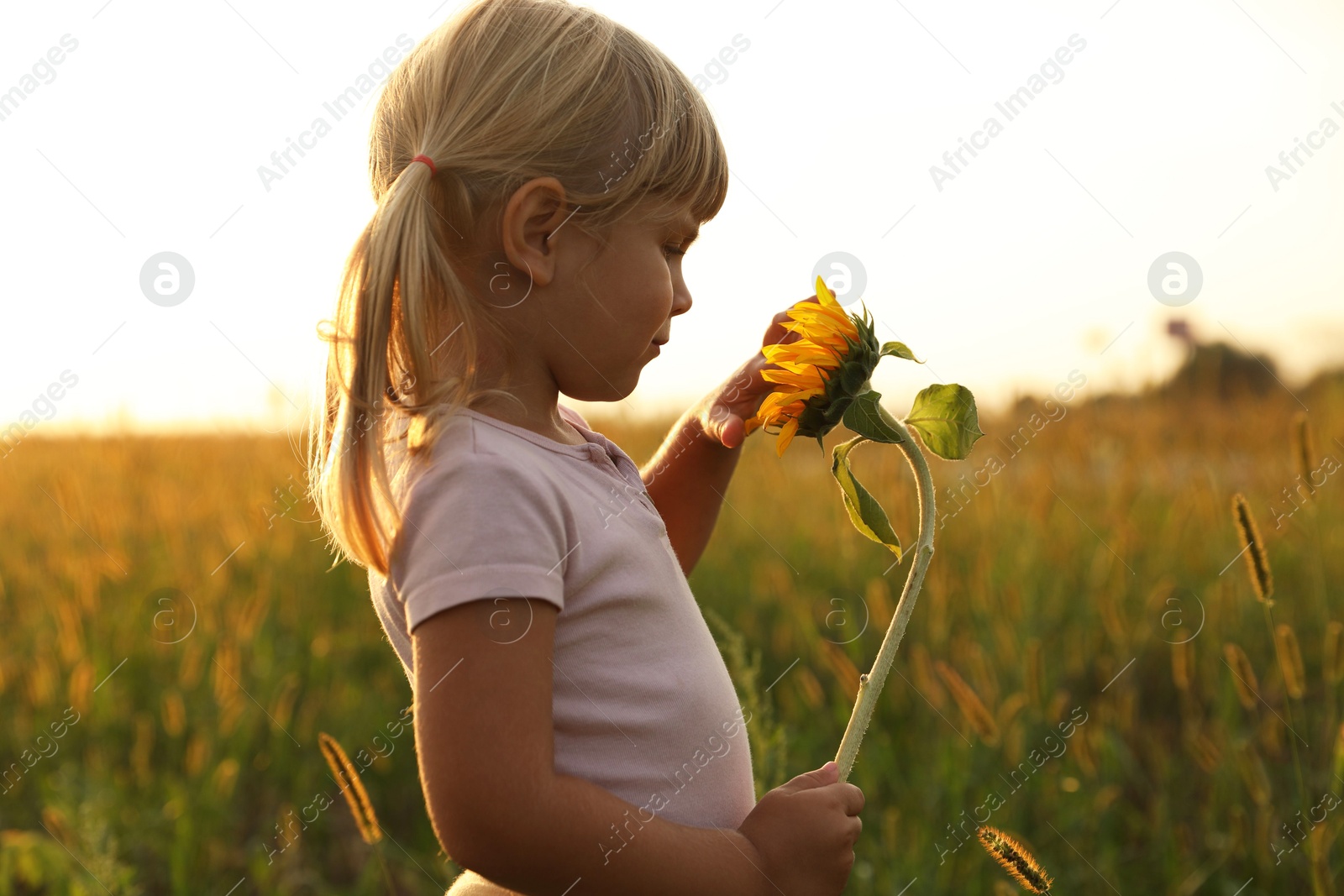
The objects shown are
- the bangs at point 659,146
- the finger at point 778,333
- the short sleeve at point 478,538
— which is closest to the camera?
the short sleeve at point 478,538

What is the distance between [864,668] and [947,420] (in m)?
1.64

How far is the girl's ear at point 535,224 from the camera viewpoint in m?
1.05

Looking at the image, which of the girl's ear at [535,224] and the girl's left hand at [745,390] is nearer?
the girl's ear at [535,224]

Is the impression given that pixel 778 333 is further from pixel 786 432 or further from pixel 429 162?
pixel 429 162

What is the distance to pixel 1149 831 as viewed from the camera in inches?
83.0

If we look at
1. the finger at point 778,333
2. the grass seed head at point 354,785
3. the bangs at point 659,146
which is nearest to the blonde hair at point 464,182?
the bangs at point 659,146

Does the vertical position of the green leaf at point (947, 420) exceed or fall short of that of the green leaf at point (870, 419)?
it exceeds it

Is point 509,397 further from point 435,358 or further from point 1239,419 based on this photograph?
point 1239,419

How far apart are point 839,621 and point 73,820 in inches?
67.5

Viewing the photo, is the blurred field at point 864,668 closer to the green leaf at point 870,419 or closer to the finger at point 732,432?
the finger at point 732,432

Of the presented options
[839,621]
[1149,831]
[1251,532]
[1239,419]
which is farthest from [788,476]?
[1251,532]

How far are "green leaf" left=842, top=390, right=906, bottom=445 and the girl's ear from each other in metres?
0.31

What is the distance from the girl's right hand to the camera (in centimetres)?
96

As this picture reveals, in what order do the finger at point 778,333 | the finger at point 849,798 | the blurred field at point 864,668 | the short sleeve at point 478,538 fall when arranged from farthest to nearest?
the blurred field at point 864,668, the finger at point 778,333, the finger at point 849,798, the short sleeve at point 478,538
